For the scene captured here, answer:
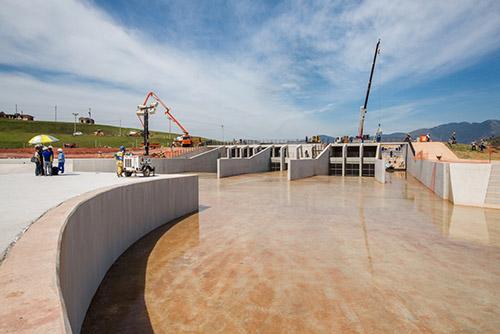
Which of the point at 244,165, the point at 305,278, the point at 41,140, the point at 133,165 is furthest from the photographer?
the point at 244,165

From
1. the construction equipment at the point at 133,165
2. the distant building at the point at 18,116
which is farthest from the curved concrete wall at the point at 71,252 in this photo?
the distant building at the point at 18,116

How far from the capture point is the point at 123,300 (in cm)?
511

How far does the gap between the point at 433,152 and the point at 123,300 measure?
125ft

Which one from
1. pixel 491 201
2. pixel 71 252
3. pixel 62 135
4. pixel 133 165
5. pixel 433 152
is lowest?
pixel 491 201

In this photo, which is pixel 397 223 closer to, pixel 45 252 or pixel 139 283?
pixel 139 283

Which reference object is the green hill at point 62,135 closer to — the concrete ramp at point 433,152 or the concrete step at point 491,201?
the concrete ramp at point 433,152

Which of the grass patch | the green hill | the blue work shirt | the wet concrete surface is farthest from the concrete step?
the green hill

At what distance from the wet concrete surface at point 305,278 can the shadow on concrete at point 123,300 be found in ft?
0.06

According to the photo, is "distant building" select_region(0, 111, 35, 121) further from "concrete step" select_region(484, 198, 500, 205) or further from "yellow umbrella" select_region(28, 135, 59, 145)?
"concrete step" select_region(484, 198, 500, 205)

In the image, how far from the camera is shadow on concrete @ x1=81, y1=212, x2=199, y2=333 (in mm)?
4367

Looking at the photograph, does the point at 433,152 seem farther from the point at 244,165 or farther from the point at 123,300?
the point at 123,300

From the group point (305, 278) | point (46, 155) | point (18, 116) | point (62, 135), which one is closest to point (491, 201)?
point (305, 278)

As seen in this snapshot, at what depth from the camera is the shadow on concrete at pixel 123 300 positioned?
437 cm

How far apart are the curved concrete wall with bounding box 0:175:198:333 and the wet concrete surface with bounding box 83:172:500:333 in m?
0.52
